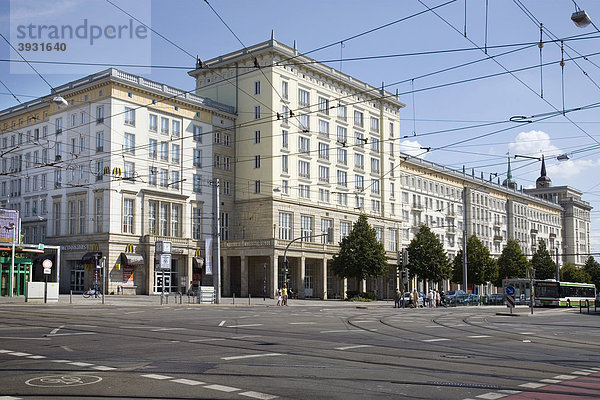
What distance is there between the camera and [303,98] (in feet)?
238

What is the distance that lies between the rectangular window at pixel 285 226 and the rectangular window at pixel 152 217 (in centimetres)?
1343

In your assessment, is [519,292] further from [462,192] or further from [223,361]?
[223,361]

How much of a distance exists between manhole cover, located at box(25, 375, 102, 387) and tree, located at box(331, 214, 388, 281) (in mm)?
58331

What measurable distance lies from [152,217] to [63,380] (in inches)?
2206

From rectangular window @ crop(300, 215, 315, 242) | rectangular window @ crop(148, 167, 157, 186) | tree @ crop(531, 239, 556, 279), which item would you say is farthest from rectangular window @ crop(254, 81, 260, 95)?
tree @ crop(531, 239, 556, 279)

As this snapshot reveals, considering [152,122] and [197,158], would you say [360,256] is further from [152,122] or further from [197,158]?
[152,122]

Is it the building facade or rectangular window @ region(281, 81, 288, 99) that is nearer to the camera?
the building facade

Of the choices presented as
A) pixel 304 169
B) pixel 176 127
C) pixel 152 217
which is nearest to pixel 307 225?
pixel 304 169

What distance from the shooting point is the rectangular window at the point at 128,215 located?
2446 inches

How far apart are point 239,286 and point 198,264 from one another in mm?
6686

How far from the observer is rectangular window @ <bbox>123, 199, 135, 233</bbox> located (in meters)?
62.1

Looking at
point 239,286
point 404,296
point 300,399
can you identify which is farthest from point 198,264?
point 300,399

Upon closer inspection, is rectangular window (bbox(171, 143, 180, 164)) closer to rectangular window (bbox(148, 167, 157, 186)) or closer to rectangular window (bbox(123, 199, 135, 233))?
rectangular window (bbox(148, 167, 157, 186))

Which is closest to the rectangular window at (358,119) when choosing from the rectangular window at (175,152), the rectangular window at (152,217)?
the rectangular window at (175,152)
